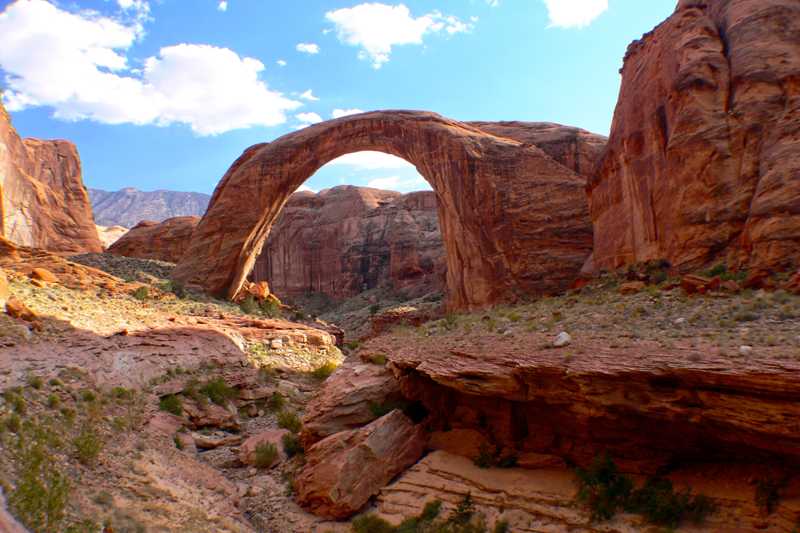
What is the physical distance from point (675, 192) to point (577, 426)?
19.7ft

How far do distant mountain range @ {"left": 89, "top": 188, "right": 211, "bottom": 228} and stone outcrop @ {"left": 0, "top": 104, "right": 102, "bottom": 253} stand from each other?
145262 millimetres

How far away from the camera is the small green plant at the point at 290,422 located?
11117 millimetres

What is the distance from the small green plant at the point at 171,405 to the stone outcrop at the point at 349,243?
3166 cm

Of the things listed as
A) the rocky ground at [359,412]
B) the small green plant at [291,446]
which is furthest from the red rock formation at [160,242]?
the small green plant at [291,446]

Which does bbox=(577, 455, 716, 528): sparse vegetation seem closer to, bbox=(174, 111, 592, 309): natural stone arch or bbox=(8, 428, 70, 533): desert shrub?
bbox=(8, 428, 70, 533): desert shrub

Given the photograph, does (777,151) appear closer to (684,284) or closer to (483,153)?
(684,284)

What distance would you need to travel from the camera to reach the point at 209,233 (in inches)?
829

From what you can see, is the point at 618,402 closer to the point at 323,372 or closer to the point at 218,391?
the point at 218,391

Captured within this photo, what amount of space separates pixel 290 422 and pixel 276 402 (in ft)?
5.42

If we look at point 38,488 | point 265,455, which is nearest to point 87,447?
point 38,488

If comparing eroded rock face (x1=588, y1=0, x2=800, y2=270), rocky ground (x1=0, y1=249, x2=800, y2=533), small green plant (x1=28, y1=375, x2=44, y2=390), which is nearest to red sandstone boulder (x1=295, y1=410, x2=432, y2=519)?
rocky ground (x1=0, y1=249, x2=800, y2=533)

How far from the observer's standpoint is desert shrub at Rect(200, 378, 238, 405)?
1205 cm

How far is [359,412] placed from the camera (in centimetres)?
976

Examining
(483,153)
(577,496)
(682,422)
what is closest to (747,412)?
(682,422)
